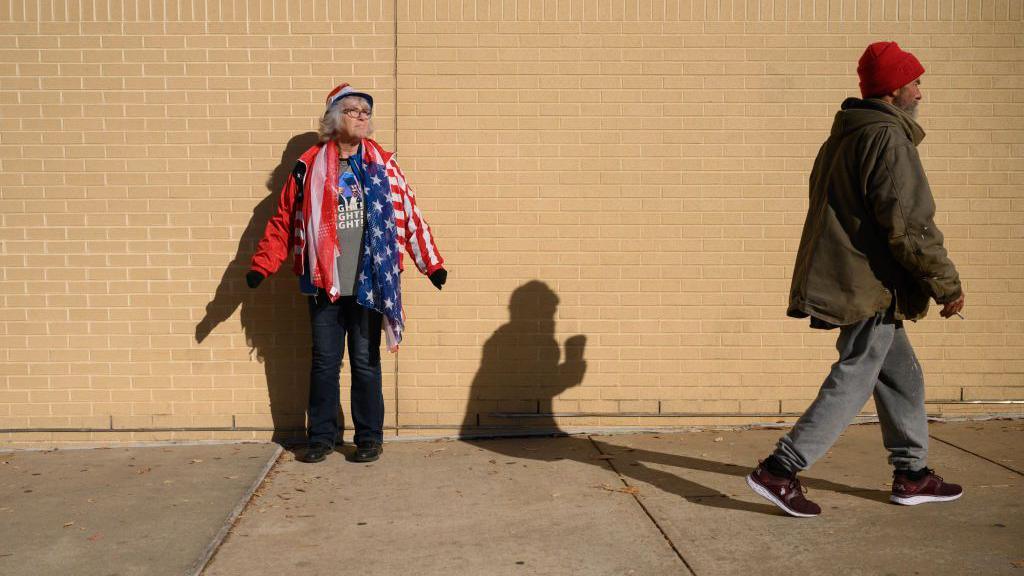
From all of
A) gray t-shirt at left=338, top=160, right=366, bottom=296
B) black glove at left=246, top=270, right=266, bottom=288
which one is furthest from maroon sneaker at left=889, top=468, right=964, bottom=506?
black glove at left=246, top=270, right=266, bottom=288

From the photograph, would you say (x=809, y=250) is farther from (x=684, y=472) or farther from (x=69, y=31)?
(x=69, y=31)

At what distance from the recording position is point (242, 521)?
437 centimetres

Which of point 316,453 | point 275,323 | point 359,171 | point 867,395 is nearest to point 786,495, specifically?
point 867,395

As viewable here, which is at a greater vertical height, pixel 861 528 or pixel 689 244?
pixel 689 244

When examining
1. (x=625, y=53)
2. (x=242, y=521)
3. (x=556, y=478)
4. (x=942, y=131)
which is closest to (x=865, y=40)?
(x=942, y=131)

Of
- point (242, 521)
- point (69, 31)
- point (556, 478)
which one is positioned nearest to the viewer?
point (242, 521)

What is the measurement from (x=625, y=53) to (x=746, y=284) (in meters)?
1.52

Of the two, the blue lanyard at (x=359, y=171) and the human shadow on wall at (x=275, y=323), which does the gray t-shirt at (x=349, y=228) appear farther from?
the human shadow on wall at (x=275, y=323)

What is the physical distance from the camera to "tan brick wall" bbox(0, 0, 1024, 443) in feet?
18.6

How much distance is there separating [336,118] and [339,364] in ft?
4.37

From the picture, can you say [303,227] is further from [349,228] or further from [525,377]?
[525,377]

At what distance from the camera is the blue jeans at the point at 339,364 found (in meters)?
5.38

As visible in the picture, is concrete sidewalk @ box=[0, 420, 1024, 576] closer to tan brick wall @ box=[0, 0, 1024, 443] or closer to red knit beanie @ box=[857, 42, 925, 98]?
tan brick wall @ box=[0, 0, 1024, 443]

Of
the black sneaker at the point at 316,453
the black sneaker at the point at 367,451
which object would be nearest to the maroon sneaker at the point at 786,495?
the black sneaker at the point at 367,451
